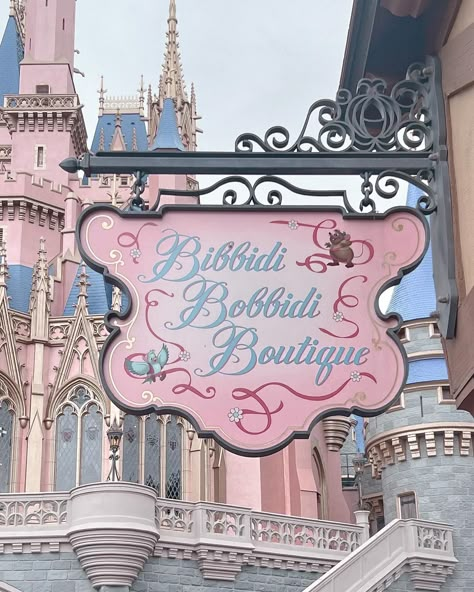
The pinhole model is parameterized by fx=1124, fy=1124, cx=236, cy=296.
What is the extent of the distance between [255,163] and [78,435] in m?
20.3

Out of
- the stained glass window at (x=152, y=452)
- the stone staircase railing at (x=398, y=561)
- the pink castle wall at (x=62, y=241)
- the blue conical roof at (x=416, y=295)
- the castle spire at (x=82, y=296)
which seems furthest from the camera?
the blue conical roof at (x=416, y=295)

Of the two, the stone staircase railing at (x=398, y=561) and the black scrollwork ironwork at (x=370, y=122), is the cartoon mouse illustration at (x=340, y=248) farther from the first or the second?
the stone staircase railing at (x=398, y=561)

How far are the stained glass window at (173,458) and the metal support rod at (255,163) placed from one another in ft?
64.9

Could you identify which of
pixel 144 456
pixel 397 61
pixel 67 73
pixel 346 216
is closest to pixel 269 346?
pixel 346 216

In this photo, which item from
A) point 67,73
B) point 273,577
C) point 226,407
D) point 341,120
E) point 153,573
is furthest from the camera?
point 67,73

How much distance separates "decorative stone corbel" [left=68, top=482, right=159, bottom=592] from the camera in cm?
1875

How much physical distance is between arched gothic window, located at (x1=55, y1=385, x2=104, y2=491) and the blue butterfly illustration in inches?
780

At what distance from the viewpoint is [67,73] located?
32.3 m

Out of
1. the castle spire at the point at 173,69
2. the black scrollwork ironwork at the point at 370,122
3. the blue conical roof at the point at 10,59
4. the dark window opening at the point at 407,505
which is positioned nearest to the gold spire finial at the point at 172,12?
the castle spire at the point at 173,69

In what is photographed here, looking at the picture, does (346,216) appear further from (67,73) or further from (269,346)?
(67,73)

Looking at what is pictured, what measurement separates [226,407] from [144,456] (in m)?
19.9

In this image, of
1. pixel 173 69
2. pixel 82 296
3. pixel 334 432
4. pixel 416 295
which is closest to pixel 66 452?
pixel 82 296

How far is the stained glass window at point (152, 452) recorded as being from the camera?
77.7 feet

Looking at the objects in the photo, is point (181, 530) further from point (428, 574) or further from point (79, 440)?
point (428, 574)
